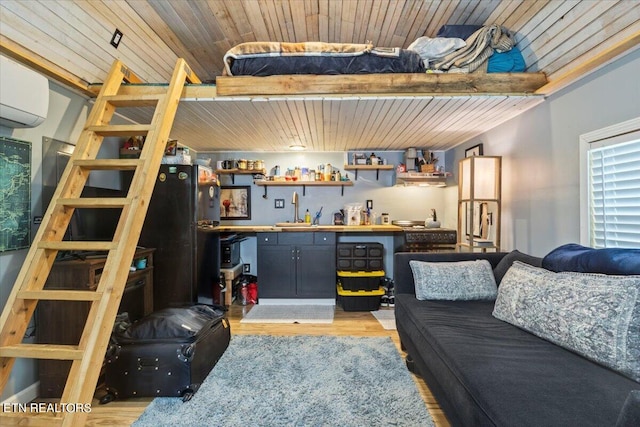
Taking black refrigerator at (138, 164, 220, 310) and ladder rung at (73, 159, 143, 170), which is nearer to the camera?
ladder rung at (73, 159, 143, 170)

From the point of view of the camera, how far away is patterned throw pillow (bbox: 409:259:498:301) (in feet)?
7.08

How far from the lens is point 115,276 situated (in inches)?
56.5

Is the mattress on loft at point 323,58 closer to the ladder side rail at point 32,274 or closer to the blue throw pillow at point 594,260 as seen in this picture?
the ladder side rail at point 32,274

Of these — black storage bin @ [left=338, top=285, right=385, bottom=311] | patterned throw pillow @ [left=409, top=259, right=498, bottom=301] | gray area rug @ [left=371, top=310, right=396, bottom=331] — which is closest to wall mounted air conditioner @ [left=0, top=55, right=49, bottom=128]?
patterned throw pillow @ [left=409, top=259, right=498, bottom=301]

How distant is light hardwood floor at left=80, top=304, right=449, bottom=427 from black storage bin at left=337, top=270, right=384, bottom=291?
31 centimetres

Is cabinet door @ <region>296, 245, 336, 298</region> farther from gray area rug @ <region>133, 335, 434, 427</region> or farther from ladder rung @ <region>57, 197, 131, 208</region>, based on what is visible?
ladder rung @ <region>57, 197, 131, 208</region>

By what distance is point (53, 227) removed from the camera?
161cm

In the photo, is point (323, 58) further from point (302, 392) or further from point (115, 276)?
point (302, 392)

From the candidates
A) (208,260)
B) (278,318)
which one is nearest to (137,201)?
(208,260)

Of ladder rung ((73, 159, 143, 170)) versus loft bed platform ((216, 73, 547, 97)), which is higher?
loft bed platform ((216, 73, 547, 97))

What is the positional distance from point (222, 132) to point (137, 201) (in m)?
1.82

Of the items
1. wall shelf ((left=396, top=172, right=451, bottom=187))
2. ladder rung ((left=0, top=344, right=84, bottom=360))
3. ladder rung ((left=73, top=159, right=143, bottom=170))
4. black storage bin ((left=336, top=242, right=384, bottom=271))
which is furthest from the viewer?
wall shelf ((left=396, top=172, right=451, bottom=187))

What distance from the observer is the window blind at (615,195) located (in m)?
1.56

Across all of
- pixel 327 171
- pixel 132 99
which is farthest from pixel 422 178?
pixel 132 99
